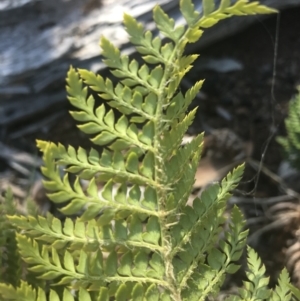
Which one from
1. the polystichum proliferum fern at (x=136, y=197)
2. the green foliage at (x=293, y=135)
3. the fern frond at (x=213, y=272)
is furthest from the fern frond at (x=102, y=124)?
the green foliage at (x=293, y=135)

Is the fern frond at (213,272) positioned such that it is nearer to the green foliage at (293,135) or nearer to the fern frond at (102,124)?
the fern frond at (102,124)

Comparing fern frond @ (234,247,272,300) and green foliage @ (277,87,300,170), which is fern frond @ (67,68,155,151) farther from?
green foliage @ (277,87,300,170)

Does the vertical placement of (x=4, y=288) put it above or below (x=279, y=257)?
above

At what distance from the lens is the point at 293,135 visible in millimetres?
1170

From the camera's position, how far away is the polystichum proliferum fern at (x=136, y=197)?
0.61 m

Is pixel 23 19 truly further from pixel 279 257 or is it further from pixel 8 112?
pixel 279 257

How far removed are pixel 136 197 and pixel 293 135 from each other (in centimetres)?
63

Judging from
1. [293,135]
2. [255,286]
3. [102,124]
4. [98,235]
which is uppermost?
[102,124]

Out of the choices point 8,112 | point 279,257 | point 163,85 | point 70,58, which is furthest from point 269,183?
point 163,85

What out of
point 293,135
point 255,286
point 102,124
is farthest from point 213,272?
point 293,135

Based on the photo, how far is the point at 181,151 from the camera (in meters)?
0.64

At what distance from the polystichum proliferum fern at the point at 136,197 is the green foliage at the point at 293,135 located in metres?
0.52

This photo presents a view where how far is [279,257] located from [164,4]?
26.8 inches

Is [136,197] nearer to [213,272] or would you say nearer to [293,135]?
[213,272]
